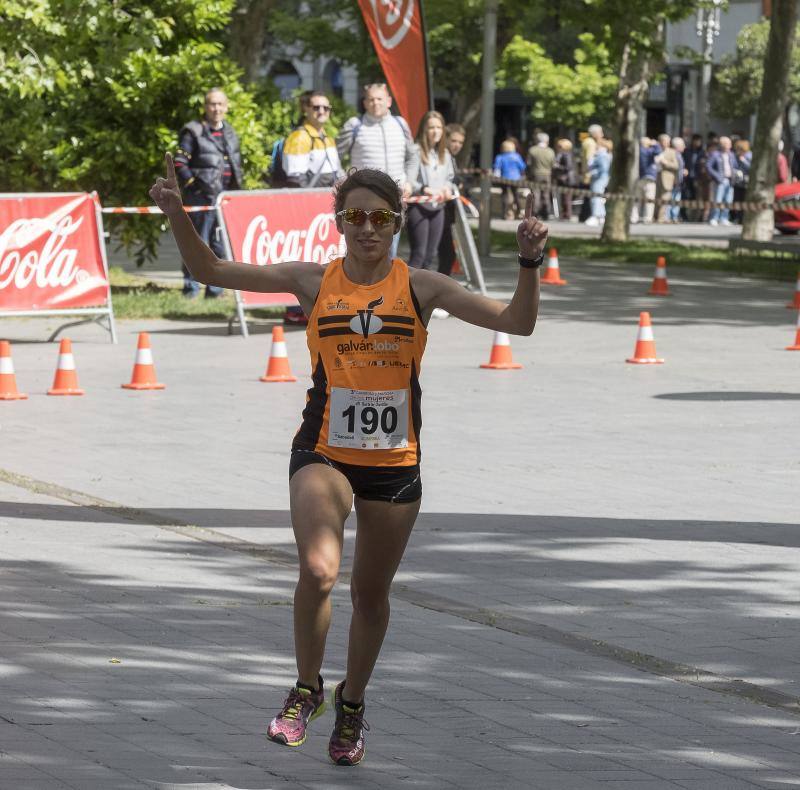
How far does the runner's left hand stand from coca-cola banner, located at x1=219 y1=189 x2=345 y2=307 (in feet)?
37.7

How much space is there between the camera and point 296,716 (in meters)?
5.13

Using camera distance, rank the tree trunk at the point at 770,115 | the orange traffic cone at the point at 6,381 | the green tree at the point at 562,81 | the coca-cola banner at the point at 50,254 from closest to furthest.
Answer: the orange traffic cone at the point at 6,381 < the coca-cola banner at the point at 50,254 < the tree trunk at the point at 770,115 < the green tree at the point at 562,81

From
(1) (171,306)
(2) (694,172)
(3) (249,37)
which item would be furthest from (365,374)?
(2) (694,172)

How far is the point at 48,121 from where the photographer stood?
19.8 metres

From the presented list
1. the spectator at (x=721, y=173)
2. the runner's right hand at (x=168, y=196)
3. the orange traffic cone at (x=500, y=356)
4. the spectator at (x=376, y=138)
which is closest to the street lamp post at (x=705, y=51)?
the spectator at (x=721, y=173)

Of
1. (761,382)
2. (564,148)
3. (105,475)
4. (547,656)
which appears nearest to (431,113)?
(761,382)

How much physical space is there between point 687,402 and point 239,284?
306 inches

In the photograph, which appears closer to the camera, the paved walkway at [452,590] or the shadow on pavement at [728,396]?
the paved walkway at [452,590]

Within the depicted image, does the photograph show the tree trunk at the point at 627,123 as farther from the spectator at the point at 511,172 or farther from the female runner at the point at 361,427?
the female runner at the point at 361,427

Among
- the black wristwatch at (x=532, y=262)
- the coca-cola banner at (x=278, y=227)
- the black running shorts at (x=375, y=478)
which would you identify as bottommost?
the coca-cola banner at (x=278, y=227)

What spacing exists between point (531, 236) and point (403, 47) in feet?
48.9

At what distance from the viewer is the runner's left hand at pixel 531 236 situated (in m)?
4.97

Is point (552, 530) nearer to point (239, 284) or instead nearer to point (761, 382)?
point (239, 284)

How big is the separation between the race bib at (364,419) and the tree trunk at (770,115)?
71.3 feet
